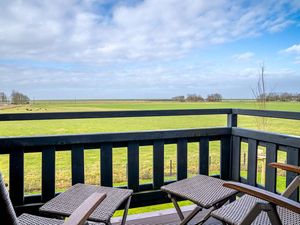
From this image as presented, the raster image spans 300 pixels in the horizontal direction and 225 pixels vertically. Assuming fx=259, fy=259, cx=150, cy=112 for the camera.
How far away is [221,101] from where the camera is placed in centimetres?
489

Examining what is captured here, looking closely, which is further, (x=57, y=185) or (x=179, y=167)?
(x=179, y=167)

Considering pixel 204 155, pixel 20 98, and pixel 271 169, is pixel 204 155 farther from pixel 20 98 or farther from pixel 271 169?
pixel 20 98

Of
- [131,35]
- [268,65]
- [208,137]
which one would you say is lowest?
[208,137]

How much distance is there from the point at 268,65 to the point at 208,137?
4895 millimetres

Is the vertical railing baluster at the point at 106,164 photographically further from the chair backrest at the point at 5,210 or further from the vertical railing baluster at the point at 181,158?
the chair backrest at the point at 5,210

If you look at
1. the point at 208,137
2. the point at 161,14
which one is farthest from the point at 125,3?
the point at 208,137

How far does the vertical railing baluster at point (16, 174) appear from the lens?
206cm

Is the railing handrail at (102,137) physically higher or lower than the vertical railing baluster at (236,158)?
higher

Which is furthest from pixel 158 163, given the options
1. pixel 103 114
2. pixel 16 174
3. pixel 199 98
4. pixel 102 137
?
pixel 199 98

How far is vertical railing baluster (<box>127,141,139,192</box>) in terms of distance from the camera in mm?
2396

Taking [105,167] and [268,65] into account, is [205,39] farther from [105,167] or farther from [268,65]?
[105,167]

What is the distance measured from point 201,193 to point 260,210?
0.73m

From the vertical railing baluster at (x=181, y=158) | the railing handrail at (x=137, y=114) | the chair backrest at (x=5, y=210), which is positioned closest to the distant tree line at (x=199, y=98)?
the railing handrail at (x=137, y=114)

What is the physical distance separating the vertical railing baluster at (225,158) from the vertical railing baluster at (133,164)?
3.23ft
